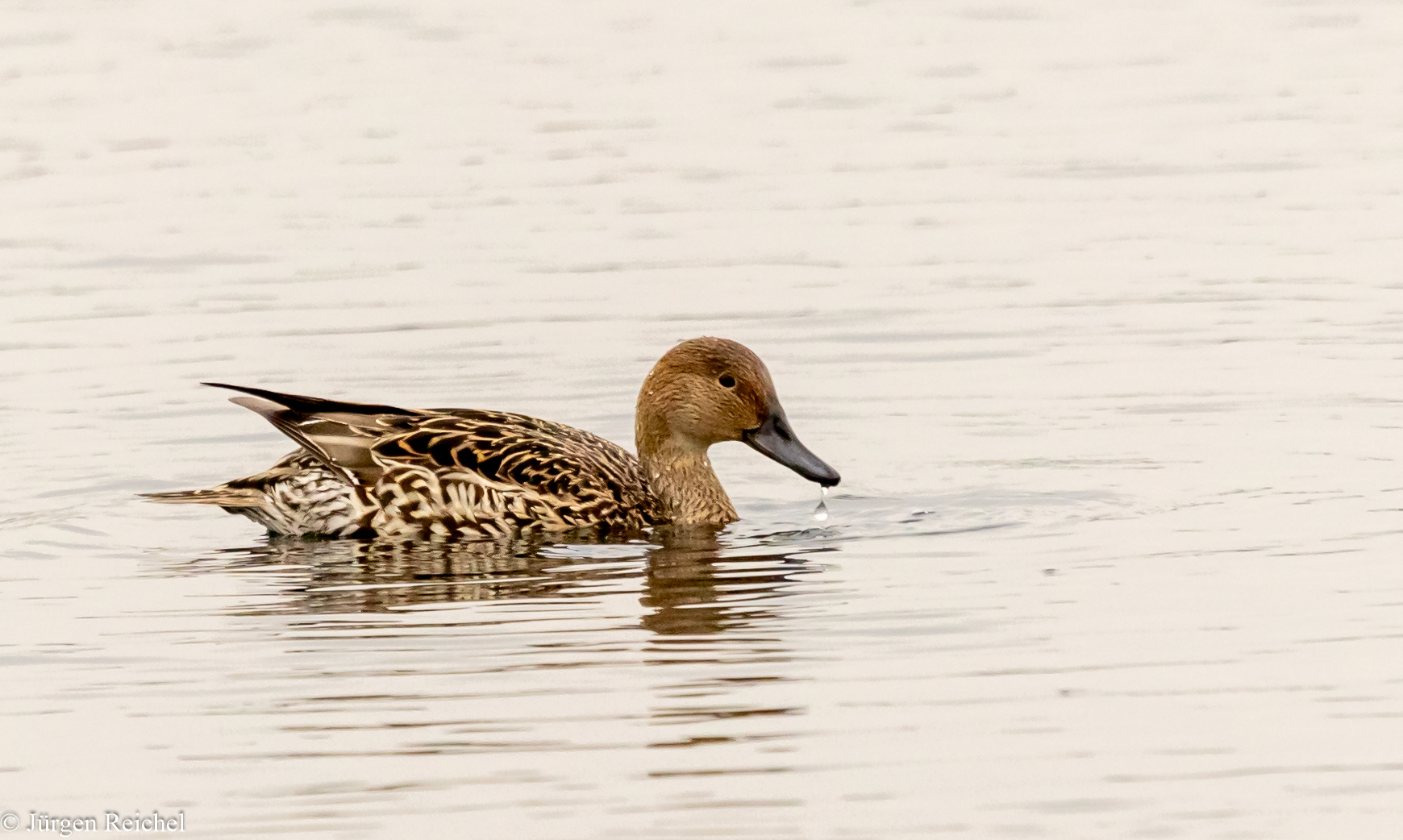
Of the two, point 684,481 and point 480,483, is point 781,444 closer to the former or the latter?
point 684,481

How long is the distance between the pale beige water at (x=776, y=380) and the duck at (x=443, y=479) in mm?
272

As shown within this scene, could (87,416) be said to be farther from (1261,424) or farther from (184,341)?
(1261,424)

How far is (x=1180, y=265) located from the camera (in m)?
15.6

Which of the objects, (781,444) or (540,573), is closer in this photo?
(540,573)

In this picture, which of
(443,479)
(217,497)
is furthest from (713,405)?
(217,497)

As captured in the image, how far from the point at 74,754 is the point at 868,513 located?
4.52 m

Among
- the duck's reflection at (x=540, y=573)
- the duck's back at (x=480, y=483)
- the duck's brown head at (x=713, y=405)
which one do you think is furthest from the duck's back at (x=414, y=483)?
the duck's brown head at (x=713, y=405)

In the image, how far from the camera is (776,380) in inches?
535

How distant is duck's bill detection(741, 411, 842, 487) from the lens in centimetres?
1136

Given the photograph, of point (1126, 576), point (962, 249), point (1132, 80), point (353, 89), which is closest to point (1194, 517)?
point (1126, 576)

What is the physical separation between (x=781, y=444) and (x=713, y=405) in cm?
37

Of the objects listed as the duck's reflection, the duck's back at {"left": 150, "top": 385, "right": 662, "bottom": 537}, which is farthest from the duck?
the duck's reflection

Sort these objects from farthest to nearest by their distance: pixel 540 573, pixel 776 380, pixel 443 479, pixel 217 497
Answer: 1. pixel 776 380
2. pixel 443 479
3. pixel 217 497
4. pixel 540 573

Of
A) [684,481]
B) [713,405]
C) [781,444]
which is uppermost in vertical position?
[713,405]
